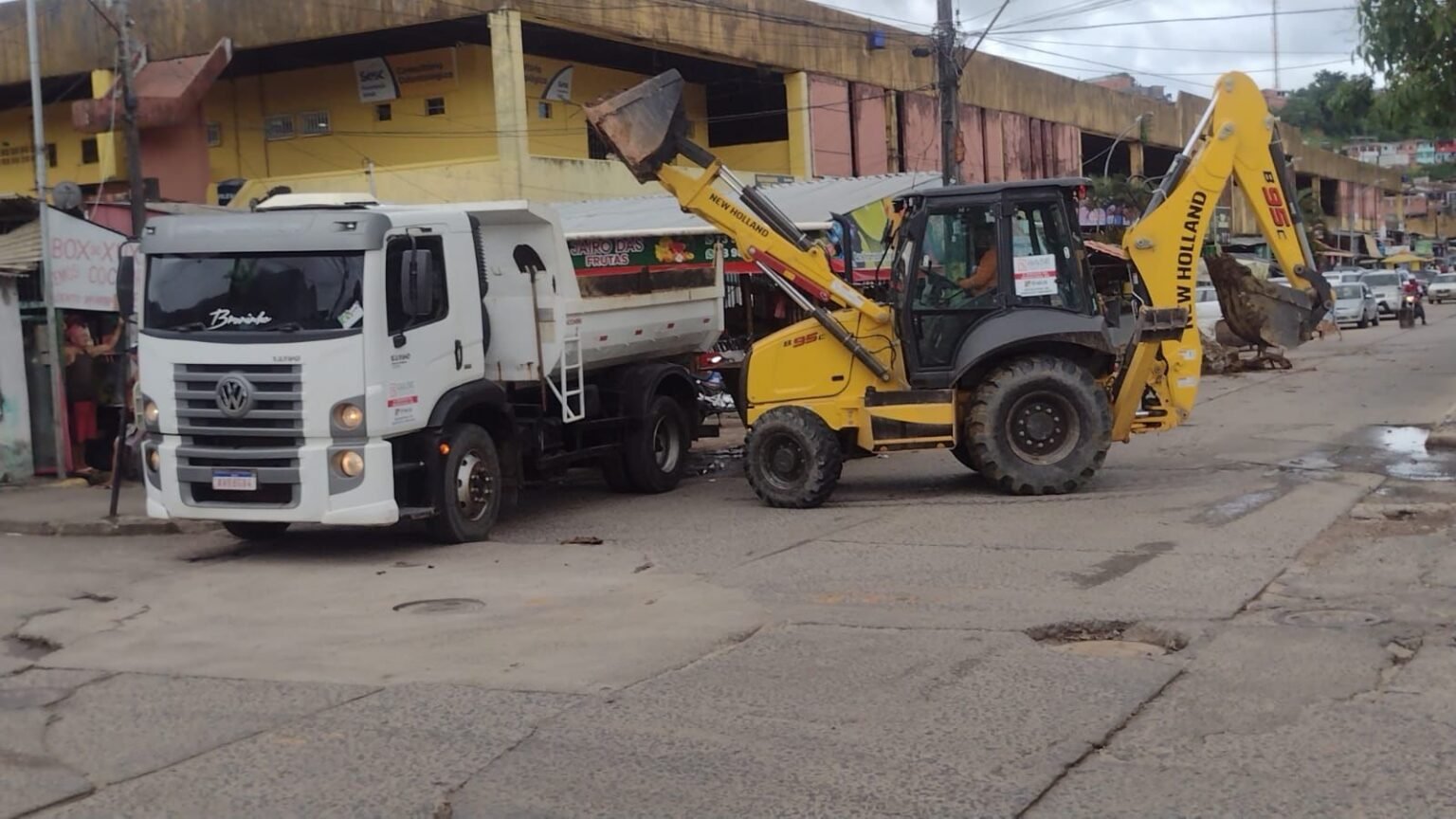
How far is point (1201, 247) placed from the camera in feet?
44.9

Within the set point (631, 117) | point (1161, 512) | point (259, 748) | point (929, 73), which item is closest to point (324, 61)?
point (929, 73)

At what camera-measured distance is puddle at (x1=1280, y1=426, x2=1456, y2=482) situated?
45.6ft

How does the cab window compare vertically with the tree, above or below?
below

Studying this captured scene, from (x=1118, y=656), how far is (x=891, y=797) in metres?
2.44

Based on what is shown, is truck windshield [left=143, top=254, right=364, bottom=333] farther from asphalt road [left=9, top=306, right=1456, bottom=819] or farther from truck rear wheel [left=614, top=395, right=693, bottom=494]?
truck rear wheel [left=614, top=395, right=693, bottom=494]

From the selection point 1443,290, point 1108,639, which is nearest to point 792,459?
point 1108,639

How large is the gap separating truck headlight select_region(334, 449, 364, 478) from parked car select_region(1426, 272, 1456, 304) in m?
63.1

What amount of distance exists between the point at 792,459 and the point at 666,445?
8.66 ft

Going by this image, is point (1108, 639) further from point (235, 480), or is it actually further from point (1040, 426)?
point (235, 480)

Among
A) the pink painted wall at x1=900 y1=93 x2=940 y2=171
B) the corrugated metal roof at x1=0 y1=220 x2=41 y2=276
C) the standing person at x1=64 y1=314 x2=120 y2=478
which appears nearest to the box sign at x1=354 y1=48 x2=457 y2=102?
the pink painted wall at x1=900 y1=93 x2=940 y2=171

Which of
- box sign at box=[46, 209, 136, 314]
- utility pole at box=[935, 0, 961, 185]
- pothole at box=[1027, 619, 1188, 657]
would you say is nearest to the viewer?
pothole at box=[1027, 619, 1188, 657]

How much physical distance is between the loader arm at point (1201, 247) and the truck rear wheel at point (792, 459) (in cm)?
272

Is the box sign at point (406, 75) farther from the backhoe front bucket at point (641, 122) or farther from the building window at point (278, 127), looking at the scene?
the backhoe front bucket at point (641, 122)

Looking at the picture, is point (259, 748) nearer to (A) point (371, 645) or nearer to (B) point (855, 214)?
(A) point (371, 645)
